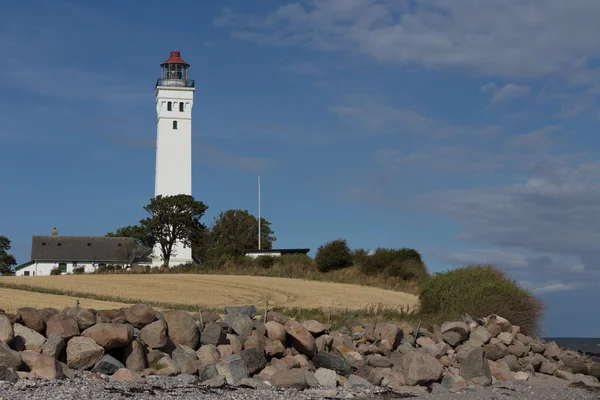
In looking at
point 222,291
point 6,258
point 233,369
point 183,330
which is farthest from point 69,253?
point 233,369

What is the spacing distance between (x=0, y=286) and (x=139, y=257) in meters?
32.9

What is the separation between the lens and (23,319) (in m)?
17.4

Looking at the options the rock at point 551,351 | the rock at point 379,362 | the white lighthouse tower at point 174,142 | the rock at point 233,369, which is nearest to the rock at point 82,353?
the rock at point 233,369

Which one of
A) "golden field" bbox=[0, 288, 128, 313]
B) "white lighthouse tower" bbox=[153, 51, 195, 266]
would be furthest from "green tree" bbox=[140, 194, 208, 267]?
"golden field" bbox=[0, 288, 128, 313]

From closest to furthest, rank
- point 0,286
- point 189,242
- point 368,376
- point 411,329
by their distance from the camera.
Answer: point 368,376 < point 411,329 < point 0,286 < point 189,242

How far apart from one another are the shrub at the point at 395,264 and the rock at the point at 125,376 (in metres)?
36.2

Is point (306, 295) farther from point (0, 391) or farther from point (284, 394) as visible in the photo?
point (0, 391)

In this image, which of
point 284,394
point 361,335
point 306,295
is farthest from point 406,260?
point 284,394

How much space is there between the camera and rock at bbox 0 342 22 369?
48.7ft

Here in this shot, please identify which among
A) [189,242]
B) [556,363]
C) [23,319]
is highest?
[189,242]

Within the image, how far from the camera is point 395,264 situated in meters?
52.5

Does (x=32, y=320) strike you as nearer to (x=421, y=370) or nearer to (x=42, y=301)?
(x=421, y=370)

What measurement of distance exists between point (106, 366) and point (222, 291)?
970 inches

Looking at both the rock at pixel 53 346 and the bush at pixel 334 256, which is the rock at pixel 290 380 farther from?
the bush at pixel 334 256
